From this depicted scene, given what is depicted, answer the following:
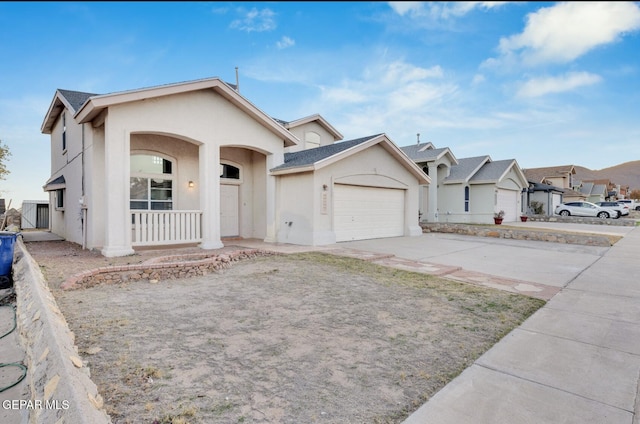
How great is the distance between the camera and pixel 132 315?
4199 millimetres

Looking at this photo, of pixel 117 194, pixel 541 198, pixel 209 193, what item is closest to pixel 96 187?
pixel 117 194

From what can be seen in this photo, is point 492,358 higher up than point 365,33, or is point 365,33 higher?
point 365,33

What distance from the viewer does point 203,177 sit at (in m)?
9.81

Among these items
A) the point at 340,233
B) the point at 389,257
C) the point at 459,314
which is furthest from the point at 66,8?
the point at 340,233

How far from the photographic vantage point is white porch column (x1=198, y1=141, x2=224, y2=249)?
32.1ft

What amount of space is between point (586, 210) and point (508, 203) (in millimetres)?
9381

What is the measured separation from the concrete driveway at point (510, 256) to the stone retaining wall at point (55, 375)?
7.13 m

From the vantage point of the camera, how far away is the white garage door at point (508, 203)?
22.5 meters

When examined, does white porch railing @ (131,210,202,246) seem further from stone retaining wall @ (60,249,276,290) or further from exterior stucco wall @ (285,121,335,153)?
exterior stucco wall @ (285,121,335,153)

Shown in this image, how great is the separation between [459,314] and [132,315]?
435cm

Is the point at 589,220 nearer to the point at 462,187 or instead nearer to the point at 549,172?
the point at 462,187

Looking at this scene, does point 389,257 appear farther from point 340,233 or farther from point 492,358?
point 492,358

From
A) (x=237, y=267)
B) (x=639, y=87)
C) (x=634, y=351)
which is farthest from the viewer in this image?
(x=237, y=267)

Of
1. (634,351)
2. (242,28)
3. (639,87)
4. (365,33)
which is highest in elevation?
(639,87)
